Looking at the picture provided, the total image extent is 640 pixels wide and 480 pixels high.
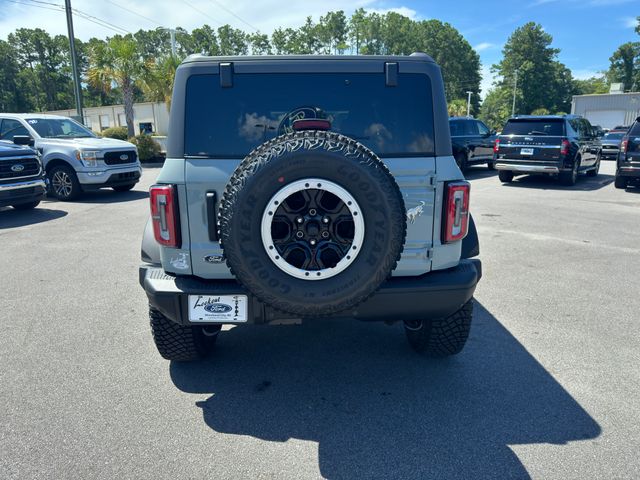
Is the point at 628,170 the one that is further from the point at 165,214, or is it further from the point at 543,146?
the point at 165,214

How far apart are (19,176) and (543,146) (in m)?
12.0

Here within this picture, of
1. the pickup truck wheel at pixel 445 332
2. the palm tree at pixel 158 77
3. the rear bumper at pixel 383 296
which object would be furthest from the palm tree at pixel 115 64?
the pickup truck wheel at pixel 445 332

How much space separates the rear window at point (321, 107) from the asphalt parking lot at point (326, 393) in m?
1.55

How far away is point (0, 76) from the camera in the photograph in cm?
6950

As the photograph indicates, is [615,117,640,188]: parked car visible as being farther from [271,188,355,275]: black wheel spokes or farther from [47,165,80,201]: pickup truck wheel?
[47,165,80,201]: pickup truck wheel

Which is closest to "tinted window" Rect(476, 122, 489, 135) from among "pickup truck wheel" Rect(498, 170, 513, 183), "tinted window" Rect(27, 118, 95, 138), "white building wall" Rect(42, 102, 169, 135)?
Result: "pickup truck wheel" Rect(498, 170, 513, 183)

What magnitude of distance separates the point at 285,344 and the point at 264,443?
1.21 meters

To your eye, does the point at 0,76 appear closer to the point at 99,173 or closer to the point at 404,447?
the point at 99,173

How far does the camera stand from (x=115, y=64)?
24.5 metres

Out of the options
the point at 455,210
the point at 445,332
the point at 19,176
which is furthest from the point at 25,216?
the point at 455,210

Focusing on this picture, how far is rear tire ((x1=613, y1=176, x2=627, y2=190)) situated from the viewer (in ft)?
38.8

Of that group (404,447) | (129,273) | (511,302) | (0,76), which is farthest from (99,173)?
(0,76)

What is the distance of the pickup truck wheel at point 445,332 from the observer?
3.18 metres

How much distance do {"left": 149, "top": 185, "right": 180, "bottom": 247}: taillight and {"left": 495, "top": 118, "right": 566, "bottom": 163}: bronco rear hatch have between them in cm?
1163
